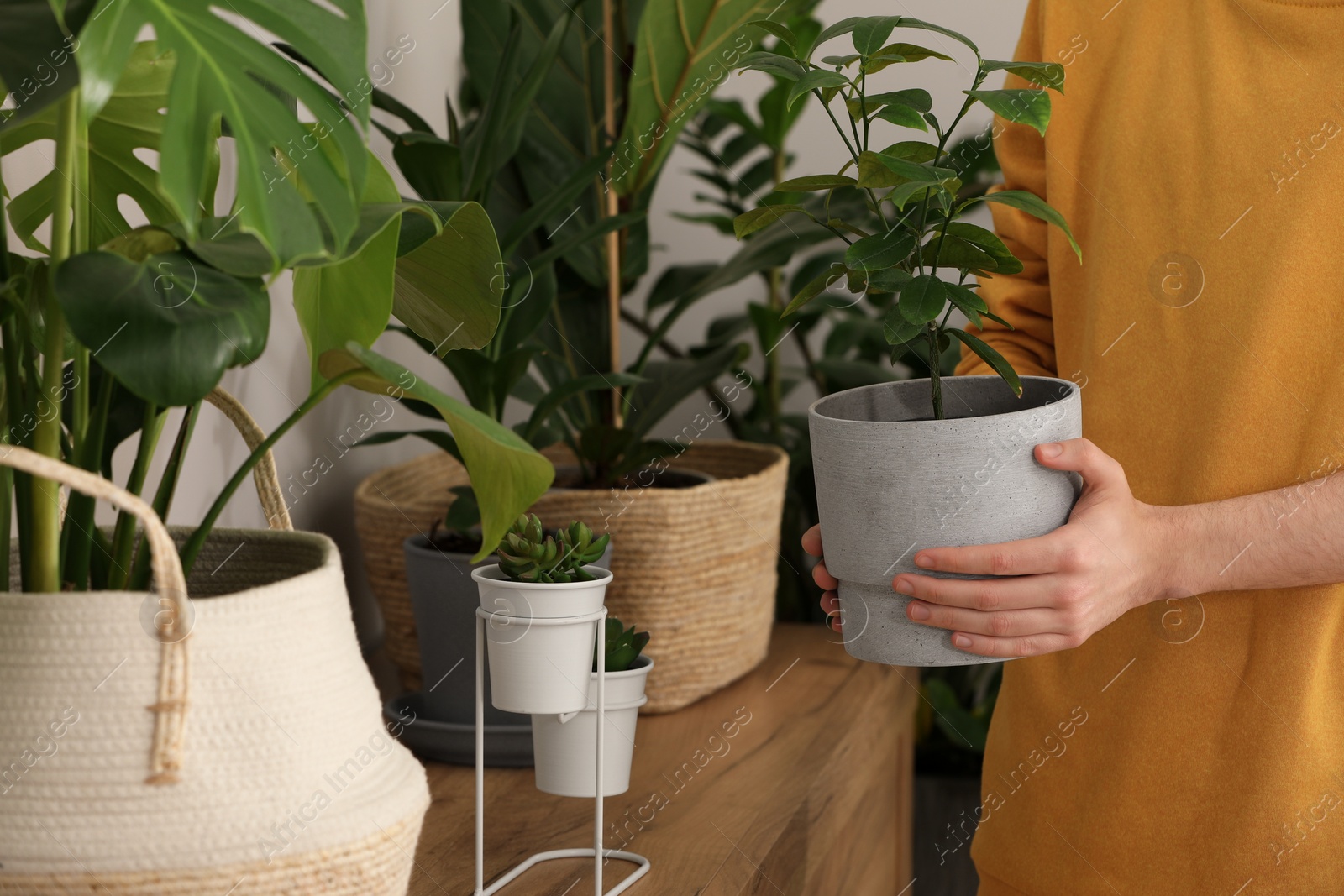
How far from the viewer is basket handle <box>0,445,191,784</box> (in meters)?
0.42

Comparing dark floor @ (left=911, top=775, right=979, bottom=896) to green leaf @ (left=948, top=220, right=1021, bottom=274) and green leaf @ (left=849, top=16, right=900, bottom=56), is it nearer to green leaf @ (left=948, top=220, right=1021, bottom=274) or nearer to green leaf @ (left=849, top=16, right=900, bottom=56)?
green leaf @ (left=948, top=220, right=1021, bottom=274)

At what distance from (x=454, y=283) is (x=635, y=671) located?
0.32 meters

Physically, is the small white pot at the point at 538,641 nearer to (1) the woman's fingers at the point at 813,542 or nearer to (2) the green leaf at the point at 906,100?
(1) the woman's fingers at the point at 813,542

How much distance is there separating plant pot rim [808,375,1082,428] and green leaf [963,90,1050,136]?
15 centimetres

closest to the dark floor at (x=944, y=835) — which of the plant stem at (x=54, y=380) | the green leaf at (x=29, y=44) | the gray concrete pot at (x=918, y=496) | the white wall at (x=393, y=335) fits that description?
the white wall at (x=393, y=335)

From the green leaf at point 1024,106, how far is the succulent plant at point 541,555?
35 cm

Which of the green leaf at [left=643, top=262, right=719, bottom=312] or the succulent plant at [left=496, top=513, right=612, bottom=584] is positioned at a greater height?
the green leaf at [left=643, top=262, right=719, bottom=312]

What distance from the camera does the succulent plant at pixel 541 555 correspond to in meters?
0.68

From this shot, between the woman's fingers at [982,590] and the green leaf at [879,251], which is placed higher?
the green leaf at [879,251]

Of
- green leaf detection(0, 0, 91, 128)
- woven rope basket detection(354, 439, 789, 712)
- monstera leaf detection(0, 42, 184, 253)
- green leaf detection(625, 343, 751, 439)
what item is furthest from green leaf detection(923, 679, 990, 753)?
green leaf detection(0, 0, 91, 128)

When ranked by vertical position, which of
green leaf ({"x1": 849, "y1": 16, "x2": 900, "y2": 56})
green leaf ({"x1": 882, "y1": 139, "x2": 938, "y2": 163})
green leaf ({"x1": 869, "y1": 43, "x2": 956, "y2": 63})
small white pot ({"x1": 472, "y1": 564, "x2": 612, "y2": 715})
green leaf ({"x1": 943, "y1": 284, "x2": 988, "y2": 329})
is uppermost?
green leaf ({"x1": 849, "y1": 16, "x2": 900, "y2": 56})

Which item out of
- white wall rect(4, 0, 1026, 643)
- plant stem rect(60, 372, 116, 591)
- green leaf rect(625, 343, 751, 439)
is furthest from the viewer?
green leaf rect(625, 343, 751, 439)

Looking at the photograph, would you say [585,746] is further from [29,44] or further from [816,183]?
[29,44]

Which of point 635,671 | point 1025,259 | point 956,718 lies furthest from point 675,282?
point 635,671
